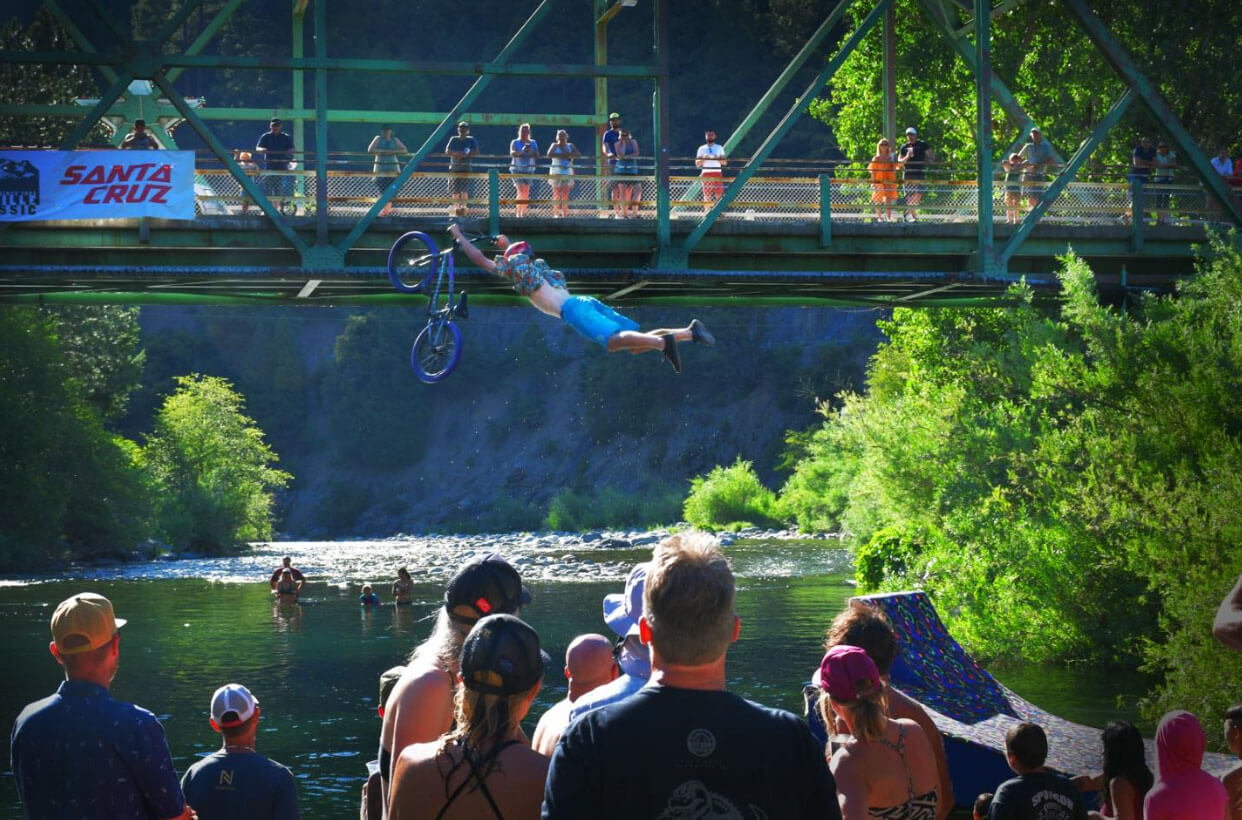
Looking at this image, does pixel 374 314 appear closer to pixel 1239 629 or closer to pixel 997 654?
pixel 997 654

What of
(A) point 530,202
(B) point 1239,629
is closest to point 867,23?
(A) point 530,202

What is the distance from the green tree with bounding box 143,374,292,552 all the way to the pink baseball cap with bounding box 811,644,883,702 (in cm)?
6099

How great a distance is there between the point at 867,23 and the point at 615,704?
26.3m

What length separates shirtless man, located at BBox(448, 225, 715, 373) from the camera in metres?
18.2

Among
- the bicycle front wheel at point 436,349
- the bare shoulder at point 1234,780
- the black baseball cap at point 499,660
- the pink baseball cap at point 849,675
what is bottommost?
the bare shoulder at point 1234,780

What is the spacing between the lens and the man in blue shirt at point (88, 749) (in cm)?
569

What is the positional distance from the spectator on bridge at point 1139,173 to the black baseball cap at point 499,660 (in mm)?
25594

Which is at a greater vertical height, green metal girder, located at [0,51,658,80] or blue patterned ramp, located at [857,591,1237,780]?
green metal girder, located at [0,51,658,80]

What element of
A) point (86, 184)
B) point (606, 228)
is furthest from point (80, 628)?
point (606, 228)

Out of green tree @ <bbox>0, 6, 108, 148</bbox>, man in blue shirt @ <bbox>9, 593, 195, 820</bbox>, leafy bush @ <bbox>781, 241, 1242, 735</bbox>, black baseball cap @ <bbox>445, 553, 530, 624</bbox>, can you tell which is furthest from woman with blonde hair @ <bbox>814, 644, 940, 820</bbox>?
green tree @ <bbox>0, 6, 108, 148</bbox>

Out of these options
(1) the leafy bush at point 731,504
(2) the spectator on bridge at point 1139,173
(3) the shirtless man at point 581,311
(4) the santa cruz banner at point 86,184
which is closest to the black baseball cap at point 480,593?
(3) the shirtless man at point 581,311

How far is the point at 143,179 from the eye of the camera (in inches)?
945

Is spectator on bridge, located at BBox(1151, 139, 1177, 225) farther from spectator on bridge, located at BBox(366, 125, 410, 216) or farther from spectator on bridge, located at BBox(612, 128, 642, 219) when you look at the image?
spectator on bridge, located at BBox(366, 125, 410, 216)

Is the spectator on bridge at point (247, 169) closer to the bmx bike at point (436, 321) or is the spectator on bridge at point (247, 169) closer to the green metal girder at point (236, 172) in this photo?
the green metal girder at point (236, 172)
